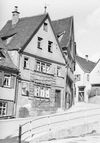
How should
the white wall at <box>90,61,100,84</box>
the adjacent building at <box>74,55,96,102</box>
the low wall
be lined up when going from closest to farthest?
the low wall < the white wall at <box>90,61,100,84</box> < the adjacent building at <box>74,55,96,102</box>

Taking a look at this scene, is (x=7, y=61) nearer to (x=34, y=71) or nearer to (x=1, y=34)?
(x=34, y=71)

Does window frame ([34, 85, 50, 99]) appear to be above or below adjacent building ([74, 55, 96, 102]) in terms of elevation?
below

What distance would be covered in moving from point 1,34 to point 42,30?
4669mm

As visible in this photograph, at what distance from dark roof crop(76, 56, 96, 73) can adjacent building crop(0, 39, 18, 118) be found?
73.9ft

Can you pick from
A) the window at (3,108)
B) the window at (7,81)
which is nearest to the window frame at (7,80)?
the window at (7,81)

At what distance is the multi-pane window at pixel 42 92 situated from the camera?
88.6 ft

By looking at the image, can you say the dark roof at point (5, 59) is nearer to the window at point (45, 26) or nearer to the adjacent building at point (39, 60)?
the adjacent building at point (39, 60)

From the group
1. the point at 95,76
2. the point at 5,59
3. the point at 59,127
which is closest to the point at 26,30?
the point at 5,59

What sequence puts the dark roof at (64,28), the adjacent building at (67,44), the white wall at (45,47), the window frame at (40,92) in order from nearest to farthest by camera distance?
1. the window frame at (40,92)
2. the white wall at (45,47)
3. the adjacent building at (67,44)
4. the dark roof at (64,28)

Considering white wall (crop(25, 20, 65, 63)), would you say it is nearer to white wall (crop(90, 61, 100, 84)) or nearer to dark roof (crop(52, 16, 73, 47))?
dark roof (crop(52, 16, 73, 47))

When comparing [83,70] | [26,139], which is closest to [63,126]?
[26,139]

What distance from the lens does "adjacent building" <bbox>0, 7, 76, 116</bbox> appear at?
2608cm

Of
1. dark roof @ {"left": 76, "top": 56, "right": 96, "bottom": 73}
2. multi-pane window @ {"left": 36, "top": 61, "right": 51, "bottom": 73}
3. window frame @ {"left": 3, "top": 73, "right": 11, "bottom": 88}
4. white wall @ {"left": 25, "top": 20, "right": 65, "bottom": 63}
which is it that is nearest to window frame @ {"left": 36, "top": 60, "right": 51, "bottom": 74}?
multi-pane window @ {"left": 36, "top": 61, "right": 51, "bottom": 73}

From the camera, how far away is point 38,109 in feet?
88.4
